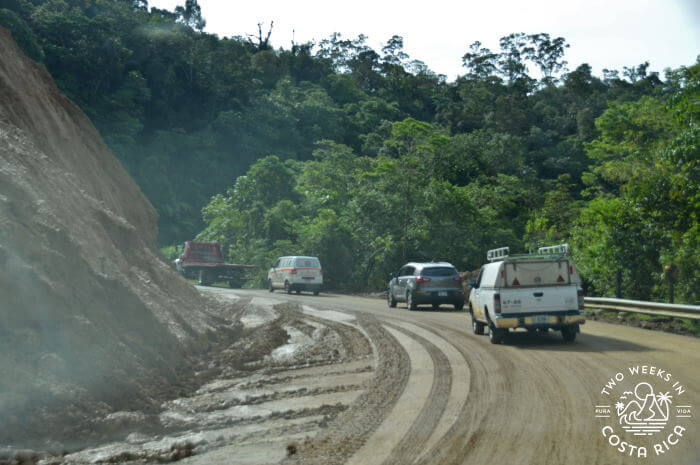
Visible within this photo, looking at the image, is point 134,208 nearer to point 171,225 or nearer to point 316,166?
point 316,166

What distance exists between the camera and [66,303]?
9.85 metres

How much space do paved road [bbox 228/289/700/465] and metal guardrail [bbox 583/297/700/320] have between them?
→ 1.61 metres

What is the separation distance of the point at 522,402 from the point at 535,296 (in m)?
6.31

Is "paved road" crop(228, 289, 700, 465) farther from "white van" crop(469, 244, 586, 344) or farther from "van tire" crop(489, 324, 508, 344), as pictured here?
"white van" crop(469, 244, 586, 344)

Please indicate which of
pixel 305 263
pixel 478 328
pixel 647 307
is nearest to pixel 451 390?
pixel 478 328

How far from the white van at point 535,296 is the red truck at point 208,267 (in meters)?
28.7

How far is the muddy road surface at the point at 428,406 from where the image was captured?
20.8 ft

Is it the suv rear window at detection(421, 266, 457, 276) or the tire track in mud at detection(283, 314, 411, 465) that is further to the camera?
the suv rear window at detection(421, 266, 457, 276)

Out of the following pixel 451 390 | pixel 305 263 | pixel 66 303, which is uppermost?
pixel 305 263

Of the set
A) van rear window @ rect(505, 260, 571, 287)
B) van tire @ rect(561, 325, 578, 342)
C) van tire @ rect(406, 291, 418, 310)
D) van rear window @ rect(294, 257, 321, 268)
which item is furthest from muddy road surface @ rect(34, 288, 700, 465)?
van rear window @ rect(294, 257, 321, 268)

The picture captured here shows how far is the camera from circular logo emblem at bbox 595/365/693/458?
655cm

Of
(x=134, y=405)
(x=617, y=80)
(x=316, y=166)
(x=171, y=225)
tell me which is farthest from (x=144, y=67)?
(x=134, y=405)

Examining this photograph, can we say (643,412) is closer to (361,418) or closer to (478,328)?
(361,418)

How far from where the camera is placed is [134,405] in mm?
8391
